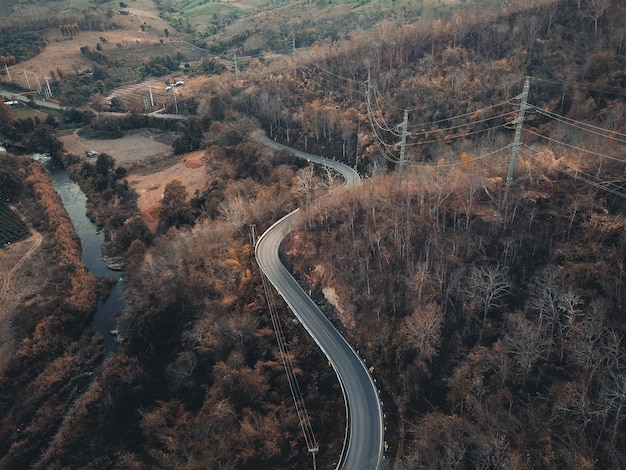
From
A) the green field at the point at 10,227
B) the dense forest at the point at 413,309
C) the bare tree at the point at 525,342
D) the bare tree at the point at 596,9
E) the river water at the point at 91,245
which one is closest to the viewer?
the dense forest at the point at 413,309

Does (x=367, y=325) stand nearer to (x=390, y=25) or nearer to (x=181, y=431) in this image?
(x=181, y=431)

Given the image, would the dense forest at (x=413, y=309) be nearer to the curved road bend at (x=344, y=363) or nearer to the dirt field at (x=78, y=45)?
the curved road bend at (x=344, y=363)

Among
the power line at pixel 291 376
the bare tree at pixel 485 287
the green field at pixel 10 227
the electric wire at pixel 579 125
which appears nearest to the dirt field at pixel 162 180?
the green field at pixel 10 227

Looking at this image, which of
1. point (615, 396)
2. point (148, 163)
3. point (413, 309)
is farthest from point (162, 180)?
point (615, 396)

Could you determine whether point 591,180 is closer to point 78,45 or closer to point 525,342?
point 525,342

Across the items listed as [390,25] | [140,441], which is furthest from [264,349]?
[390,25]

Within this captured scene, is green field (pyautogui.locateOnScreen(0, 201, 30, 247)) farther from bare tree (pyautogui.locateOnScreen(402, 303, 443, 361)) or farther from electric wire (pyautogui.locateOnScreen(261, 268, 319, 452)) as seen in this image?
bare tree (pyautogui.locateOnScreen(402, 303, 443, 361))

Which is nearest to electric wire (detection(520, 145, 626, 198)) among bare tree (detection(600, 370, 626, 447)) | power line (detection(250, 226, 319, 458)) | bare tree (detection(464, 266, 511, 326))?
bare tree (detection(464, 266, 511, 326))
